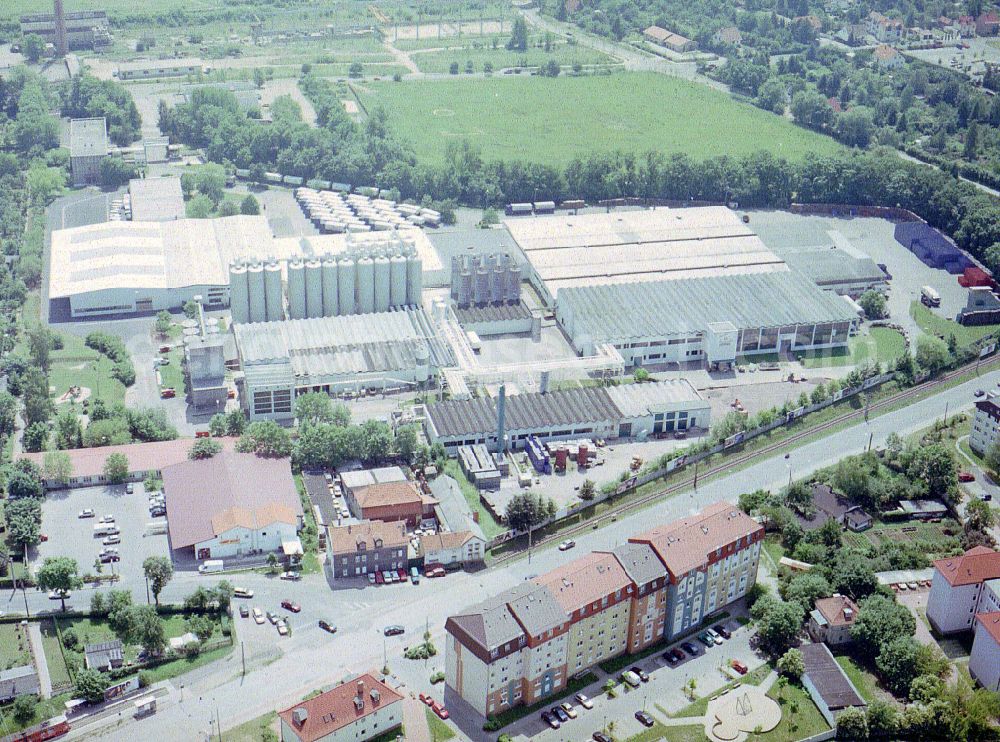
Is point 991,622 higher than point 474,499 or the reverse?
higher

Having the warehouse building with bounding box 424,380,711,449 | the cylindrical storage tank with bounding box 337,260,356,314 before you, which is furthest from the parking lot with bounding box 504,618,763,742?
the cylindrical storage tank with bounding box 337,260,356,314

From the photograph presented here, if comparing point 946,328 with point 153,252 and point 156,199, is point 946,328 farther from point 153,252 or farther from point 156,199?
point 156,199

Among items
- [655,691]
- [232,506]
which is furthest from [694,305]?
[655,691]

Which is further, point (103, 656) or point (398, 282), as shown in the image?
point (398, 282)

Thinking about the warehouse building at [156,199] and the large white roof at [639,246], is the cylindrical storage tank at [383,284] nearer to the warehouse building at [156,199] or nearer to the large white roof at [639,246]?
the large white roof at [639,246]

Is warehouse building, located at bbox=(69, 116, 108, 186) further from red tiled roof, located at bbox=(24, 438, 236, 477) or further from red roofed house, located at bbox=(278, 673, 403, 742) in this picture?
red roofed house, located at bbox=(278, 673, 403, 742)

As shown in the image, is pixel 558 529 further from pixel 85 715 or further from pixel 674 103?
pixel 674 103

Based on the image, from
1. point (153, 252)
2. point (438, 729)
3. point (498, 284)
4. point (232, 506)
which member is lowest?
point (438, 729)
